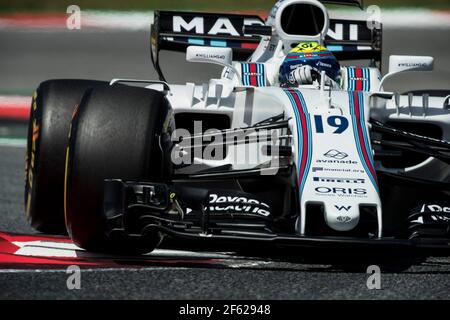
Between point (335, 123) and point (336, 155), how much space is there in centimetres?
28

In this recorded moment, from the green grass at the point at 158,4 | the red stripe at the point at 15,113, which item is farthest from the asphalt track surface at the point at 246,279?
the green grass at the point at 158,4

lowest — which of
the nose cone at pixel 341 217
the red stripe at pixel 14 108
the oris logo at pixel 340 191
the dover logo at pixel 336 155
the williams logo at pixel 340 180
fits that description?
the nose cone at pixel 341 217

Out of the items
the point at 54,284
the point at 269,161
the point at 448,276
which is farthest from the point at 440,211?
the point at 54,284

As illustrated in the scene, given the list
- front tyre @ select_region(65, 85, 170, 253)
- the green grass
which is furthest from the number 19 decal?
the green grass

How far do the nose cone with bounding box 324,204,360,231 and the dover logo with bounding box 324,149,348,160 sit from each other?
379 millimetres

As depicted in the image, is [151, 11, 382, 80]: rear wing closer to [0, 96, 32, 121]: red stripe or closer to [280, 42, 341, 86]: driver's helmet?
[280, 42, 341, 86]: driver's helmet

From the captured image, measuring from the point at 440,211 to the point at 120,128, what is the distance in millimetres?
1602

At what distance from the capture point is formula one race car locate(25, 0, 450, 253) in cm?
490

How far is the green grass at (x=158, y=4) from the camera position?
45.5ft

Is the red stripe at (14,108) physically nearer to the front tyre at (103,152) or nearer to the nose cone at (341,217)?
the front tyre at (103,152)

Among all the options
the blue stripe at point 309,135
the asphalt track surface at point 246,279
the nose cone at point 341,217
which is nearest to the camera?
the asphalt track surface at point 246,279

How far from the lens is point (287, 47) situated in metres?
7.16

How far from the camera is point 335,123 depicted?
17.9ft
